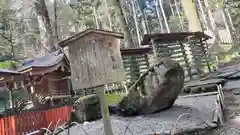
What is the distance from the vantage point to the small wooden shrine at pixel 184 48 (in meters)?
13.3

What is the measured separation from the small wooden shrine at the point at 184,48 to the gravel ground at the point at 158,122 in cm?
660

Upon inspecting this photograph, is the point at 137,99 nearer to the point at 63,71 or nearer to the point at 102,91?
the point at 102,91

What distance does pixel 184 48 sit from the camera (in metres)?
14.5

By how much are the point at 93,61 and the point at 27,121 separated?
4.78m

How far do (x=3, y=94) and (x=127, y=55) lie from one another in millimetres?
15657

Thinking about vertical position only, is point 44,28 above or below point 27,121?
above

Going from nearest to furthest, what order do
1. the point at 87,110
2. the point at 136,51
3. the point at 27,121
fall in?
the point at 87,110
the point at 27,121
the point at 136,51

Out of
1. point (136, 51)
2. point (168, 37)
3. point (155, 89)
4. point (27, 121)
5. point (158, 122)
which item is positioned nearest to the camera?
point (158, 122)

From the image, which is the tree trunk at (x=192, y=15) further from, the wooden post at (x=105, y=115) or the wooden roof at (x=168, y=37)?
the wooden post at (x=105, y=115)

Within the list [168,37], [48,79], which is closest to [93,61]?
[168,37]

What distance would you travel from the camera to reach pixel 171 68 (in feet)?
20.9

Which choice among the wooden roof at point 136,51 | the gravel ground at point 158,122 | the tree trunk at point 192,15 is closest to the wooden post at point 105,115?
the gravel ground at point 158,122

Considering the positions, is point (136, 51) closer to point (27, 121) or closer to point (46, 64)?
point (46, 64)

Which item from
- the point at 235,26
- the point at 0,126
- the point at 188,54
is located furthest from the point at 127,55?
the point at 235,26
